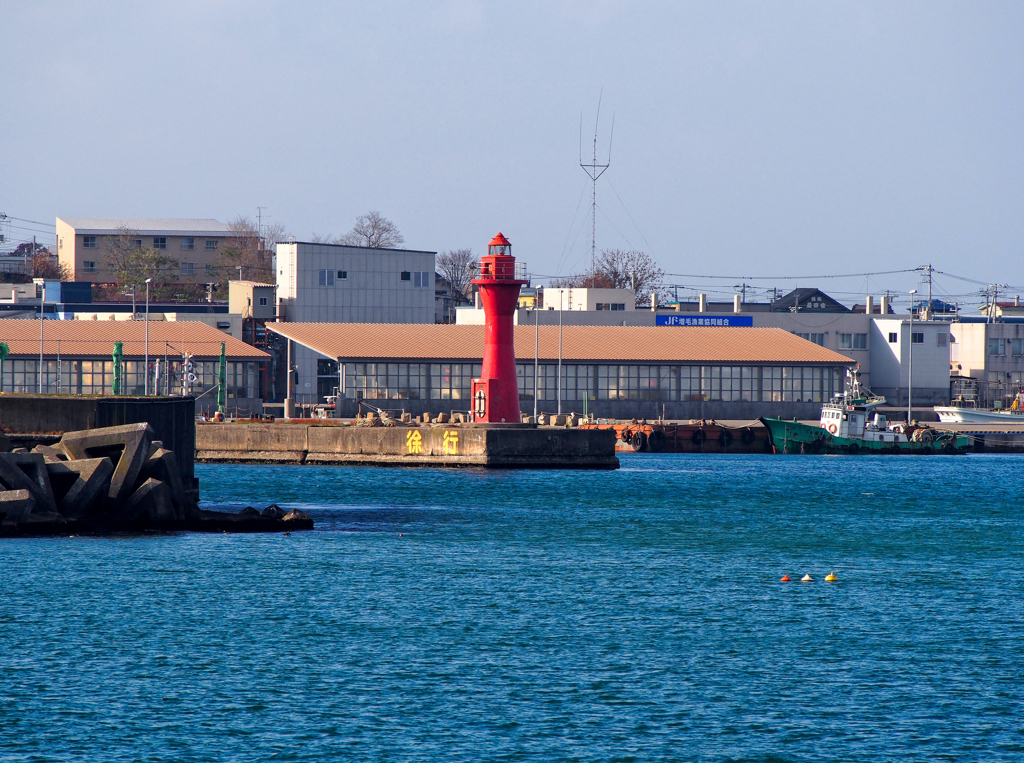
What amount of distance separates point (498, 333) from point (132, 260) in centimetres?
9143

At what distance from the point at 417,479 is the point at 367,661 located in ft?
134

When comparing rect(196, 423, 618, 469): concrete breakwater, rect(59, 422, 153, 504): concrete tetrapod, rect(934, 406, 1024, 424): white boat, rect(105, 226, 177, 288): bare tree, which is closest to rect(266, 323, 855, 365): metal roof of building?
rect(934, 406, 1024, 424): white boat

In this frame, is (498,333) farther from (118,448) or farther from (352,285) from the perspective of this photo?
(352,285)

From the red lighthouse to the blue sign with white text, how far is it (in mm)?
50561

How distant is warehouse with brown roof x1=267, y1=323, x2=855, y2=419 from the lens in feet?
323

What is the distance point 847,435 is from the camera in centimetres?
9612

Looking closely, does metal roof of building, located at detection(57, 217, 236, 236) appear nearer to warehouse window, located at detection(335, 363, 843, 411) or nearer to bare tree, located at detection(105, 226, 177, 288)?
bare tree, located at detection(105, 226, 177, 288)

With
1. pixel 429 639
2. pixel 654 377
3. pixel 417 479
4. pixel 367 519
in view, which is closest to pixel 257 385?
pixel 654 377

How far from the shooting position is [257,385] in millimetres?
102688

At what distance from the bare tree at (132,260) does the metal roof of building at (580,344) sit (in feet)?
154

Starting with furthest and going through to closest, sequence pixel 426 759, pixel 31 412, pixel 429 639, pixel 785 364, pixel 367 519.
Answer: pixel 785 364 < pixel 367 519 < pixel 31 412 < pixel 429 639 < pixel 426 759

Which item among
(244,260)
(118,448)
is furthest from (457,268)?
(118,448)

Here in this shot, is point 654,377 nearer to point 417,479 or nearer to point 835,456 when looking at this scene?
point 835,456

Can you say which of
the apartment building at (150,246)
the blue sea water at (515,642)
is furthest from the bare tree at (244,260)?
the blue sea water at (515,642)
